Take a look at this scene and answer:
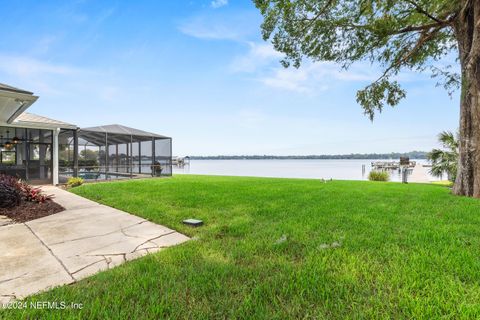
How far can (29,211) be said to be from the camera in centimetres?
488

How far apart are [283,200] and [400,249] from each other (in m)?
3.16

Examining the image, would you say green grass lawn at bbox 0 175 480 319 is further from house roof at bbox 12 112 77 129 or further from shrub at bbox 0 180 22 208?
house roof at bbox 12 112 77 129

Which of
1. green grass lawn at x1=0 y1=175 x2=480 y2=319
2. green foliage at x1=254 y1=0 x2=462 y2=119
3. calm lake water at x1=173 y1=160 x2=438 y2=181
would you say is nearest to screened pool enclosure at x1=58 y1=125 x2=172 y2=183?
calm lake water at x1=173 y1=160 x2=438 y2=181

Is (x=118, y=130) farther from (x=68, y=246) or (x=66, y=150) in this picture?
(x=68, y=246)

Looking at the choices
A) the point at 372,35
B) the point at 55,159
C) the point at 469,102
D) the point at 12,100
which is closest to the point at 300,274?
the point at 12,100

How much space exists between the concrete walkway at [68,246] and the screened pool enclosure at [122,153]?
10336 mm

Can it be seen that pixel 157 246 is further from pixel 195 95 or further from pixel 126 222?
pixel 195 95

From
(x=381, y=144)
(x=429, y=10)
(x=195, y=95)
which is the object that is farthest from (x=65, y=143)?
(x=381, y=144)

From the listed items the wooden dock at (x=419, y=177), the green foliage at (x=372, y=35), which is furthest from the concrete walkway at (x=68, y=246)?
the wooden dock at (x=419, y=177)

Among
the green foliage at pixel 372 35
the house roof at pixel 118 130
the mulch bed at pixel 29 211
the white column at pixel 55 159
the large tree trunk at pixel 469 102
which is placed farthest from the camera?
the house roof at pixel 118 130

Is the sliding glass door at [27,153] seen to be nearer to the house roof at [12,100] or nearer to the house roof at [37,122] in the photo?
the house roof at [37,122]

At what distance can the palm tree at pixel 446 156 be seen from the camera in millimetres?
12770

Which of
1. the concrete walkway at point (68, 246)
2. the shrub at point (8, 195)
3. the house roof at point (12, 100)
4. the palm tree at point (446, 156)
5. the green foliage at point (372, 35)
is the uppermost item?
the green foliage at point (372, 35)

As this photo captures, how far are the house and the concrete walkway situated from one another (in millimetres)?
3348
